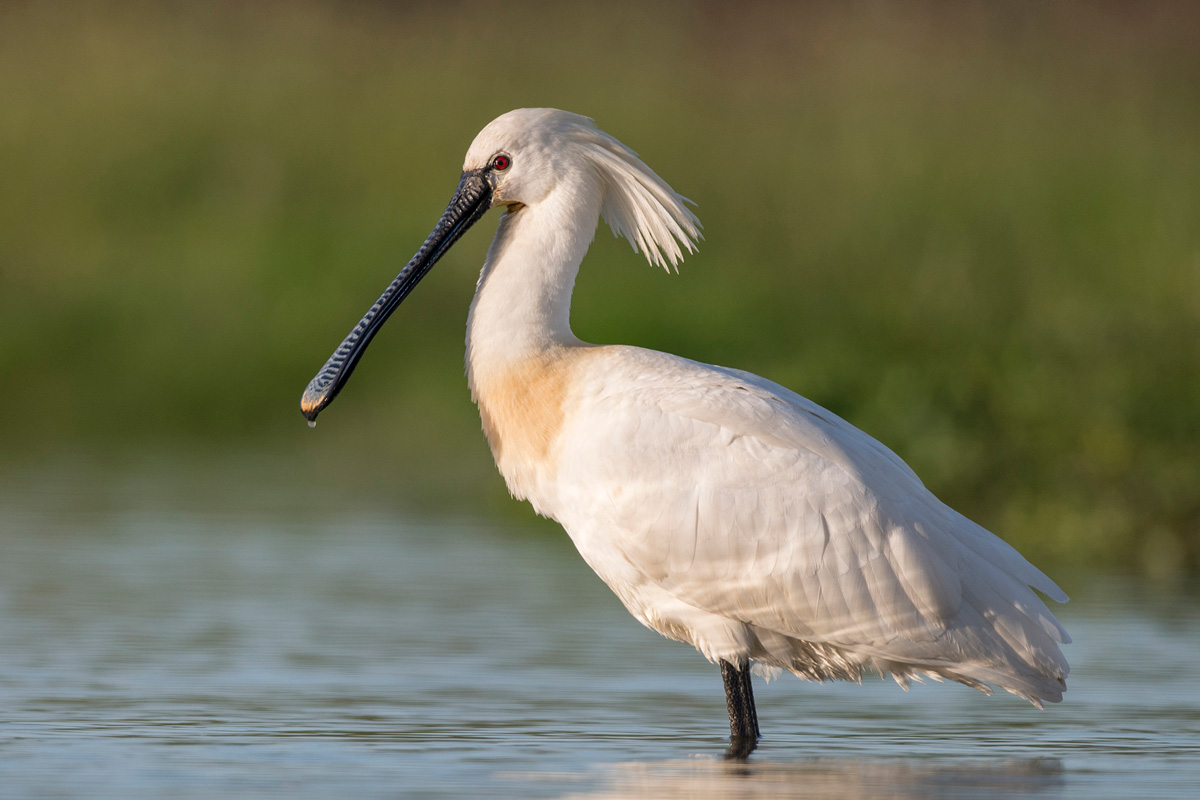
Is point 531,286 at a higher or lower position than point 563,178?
lower

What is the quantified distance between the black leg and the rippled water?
0.08 meters

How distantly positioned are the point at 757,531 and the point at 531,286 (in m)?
1.21

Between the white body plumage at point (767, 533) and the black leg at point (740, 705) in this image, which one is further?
the black leg at point (740, 705)

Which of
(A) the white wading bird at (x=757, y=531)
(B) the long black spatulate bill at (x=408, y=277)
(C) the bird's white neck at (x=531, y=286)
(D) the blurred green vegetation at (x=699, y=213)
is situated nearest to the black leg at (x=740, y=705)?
(A) the white wading bird at (x=757, y=531)

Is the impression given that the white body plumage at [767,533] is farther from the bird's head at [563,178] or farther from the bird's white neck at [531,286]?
the bird's head at [563,178]

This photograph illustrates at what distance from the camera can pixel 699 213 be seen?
17203 mm

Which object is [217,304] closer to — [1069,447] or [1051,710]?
[1069,447]

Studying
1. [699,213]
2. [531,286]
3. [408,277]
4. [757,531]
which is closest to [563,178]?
[531,286]

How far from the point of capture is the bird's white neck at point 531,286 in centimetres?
788

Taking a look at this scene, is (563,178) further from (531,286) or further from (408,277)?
(408,277)

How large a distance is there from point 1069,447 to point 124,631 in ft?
16.6

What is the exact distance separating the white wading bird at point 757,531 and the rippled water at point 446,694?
33 cm

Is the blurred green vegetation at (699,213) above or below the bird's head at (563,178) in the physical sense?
above

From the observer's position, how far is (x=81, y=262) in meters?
17.9
